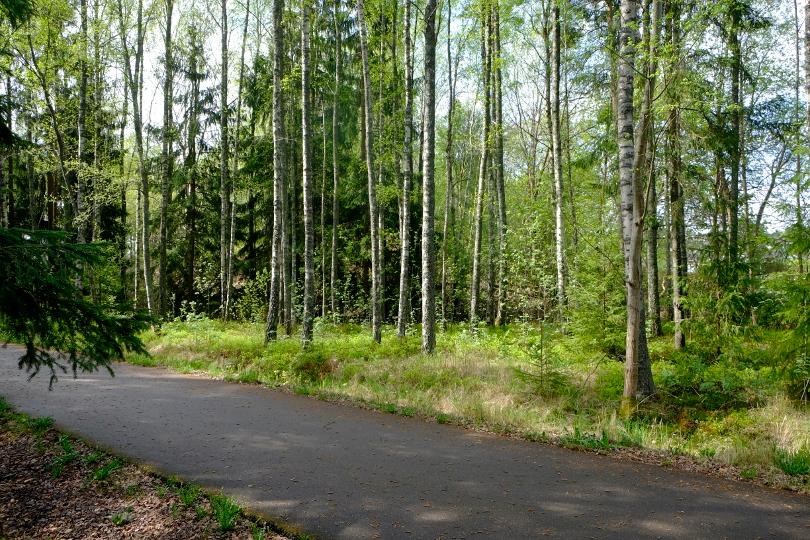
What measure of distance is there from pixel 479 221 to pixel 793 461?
12.4 metres

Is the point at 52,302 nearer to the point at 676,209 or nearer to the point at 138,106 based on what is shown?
the point at 676,209

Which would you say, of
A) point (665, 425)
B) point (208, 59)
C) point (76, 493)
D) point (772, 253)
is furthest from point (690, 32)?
point (208, 59)

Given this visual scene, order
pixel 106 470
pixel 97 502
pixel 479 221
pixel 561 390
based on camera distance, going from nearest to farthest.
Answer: pixel 97 502
pixel 106 470
pixel 561 390
pixel 479 221

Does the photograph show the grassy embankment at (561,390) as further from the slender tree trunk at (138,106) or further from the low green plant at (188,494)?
the slender tree trunk at (138,106)

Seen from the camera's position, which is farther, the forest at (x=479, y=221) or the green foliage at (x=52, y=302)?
the forest at (x=479, y=221)

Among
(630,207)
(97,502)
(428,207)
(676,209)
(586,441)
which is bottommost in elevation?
(97,502)

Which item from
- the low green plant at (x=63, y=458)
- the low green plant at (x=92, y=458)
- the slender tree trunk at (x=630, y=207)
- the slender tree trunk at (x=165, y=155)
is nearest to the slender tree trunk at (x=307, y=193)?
the low green plant at (x=63, y=458)

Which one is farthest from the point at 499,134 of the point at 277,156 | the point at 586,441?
the point at 586,441

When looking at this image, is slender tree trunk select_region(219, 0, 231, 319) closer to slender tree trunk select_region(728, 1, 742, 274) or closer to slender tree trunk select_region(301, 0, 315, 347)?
slender tree trunk select_region(301, 0, 315, 347)

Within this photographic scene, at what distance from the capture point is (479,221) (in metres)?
16.8

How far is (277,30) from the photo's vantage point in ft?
41.8

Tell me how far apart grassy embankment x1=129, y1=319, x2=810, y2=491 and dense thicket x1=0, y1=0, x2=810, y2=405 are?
719 millimetres

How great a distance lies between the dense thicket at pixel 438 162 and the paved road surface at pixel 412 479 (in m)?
2.95

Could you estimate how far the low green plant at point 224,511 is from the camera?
4049mm
